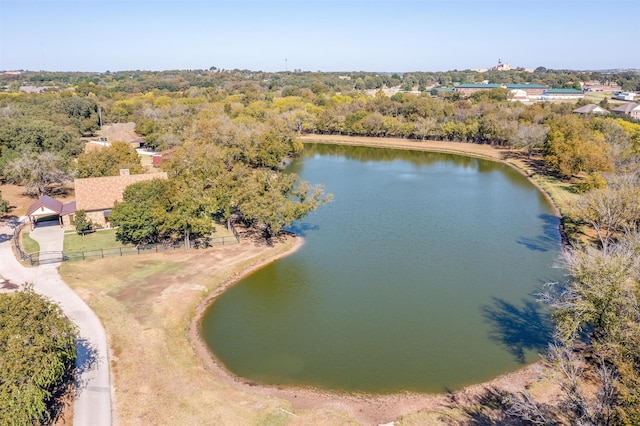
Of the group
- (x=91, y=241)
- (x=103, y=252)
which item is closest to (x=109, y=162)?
(x=91, y=241)

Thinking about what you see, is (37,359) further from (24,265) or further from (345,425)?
(24,265)

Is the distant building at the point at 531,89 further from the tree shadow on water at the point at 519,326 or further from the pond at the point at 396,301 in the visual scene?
the tree shadow on water at the point at 519,326

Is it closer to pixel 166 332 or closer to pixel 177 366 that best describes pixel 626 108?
pixel 166 332

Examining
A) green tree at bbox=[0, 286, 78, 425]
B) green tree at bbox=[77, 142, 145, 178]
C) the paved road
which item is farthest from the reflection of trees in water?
green tree at bbox=[0, 286, 78, 425]

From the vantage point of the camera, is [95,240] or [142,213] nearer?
[142,213]

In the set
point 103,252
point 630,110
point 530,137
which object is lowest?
point 103,252

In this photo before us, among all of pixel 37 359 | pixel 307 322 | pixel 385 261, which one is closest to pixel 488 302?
pixel 385 261
